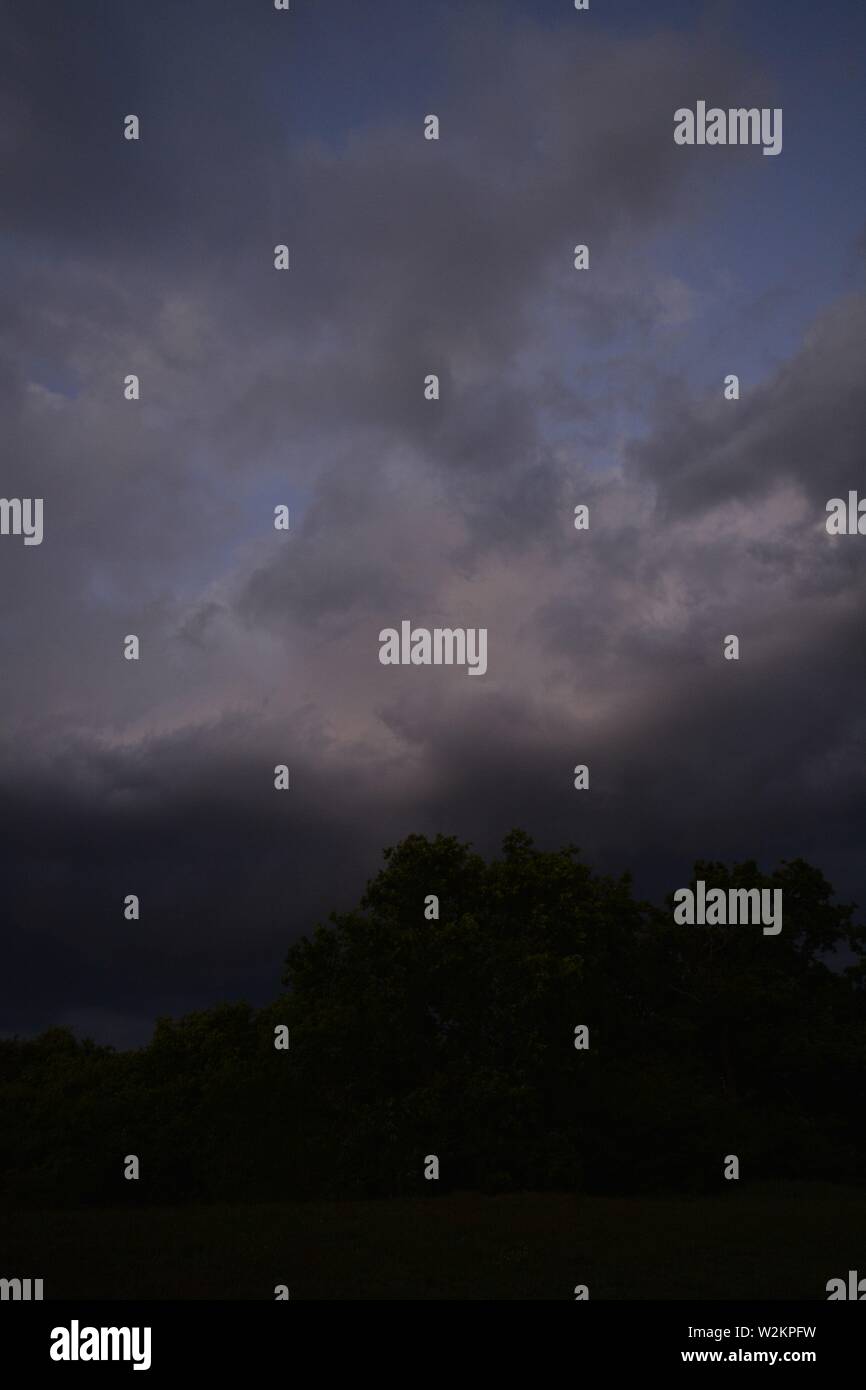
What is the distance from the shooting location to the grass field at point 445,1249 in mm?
19328

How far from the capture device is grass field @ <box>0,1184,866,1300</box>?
63.4ft

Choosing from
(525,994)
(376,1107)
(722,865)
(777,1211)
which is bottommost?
(777,1211)

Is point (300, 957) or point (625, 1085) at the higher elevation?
point (300, 957)

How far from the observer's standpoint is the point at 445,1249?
876 inches

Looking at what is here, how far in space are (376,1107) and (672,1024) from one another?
48.5 feet

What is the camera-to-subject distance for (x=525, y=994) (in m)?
32.3
